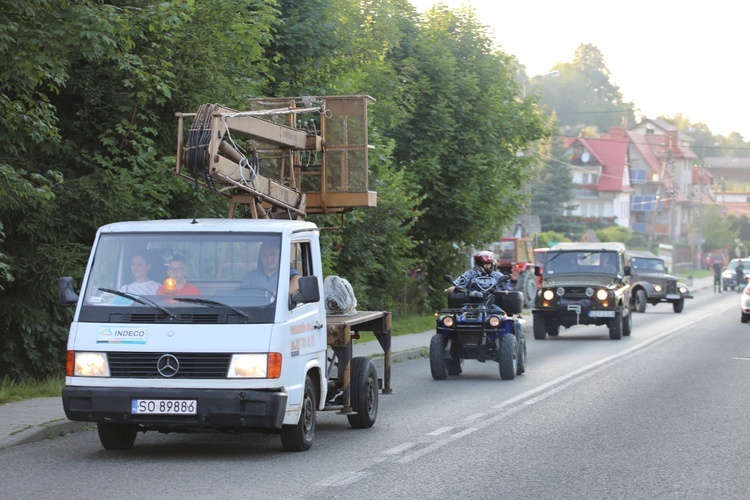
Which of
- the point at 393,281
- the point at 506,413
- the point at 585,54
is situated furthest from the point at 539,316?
the point at 585,54

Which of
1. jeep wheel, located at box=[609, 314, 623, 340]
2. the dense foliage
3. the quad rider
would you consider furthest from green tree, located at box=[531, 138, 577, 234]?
the quad rider

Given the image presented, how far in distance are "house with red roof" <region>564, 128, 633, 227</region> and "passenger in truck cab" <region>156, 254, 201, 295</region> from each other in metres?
117

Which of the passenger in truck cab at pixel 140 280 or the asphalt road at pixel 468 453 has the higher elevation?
the passenger in truck cab at pixel 140 280

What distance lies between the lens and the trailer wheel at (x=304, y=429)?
33.1 feet

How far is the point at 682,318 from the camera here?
124 ft

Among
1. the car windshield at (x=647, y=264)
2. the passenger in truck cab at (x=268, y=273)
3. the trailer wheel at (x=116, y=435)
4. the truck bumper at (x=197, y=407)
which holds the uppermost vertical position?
the passenger in truck cab at (x=268, y=273)

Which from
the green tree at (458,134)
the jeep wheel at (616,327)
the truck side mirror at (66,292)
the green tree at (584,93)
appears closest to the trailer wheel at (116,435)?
the truck side mirror at (66,292)

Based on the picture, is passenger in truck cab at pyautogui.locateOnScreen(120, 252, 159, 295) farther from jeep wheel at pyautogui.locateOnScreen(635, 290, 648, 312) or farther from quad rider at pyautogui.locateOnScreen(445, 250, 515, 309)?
jeep wheel at pyautogui.locateOnScreen(635, 290, 648, 312)

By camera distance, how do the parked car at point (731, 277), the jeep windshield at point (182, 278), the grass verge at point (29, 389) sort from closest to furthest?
the jeep windshield at point (182, 278) → the grass verge at point (29, 389) → the parked car at point (731, 277)

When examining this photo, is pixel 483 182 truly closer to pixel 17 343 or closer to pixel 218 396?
pixel 17 343

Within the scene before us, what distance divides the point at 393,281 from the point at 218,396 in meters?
20.0

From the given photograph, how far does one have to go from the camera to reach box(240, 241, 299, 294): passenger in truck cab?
9.91 meters

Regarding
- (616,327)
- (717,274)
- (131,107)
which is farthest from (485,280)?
(717,274)

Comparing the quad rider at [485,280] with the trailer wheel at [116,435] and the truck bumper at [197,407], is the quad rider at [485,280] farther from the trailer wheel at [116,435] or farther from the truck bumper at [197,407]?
the truck bumper at [197,407]
